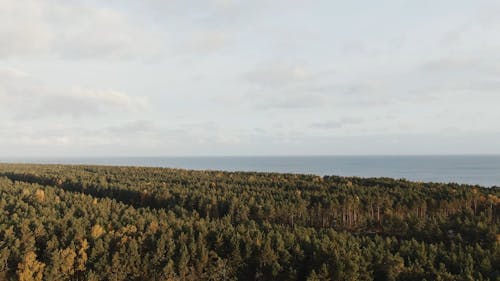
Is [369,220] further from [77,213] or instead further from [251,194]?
[77,213]

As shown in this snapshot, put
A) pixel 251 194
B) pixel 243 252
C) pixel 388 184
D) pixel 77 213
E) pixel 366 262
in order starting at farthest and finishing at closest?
pixel 388 184 < pixel 251 194 < pixel 77 213 < pixel 243 252 < pixel 366 262

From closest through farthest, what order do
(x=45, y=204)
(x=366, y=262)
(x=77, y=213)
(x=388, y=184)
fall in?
(x=366, y=262)
(x=77, y=213)
(x=45, y=204)
(x=388, y=184)

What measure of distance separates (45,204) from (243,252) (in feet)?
125

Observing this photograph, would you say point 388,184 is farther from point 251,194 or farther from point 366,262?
point 366,262

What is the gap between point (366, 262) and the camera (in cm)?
3609

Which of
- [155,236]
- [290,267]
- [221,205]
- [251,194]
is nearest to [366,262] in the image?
[290,267]

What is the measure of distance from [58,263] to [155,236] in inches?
388

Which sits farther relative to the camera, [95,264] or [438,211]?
[438,211]

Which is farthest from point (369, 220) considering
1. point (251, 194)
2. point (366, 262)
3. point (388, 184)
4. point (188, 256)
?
point (188, 256)

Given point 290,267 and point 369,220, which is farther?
point 369,220

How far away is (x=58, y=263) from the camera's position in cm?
3650

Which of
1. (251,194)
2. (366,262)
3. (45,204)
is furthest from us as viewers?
(251,194)

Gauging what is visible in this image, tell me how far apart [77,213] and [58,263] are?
72.1 ft

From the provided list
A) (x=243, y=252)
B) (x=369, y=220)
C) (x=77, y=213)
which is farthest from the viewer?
(x=369, y=220)
